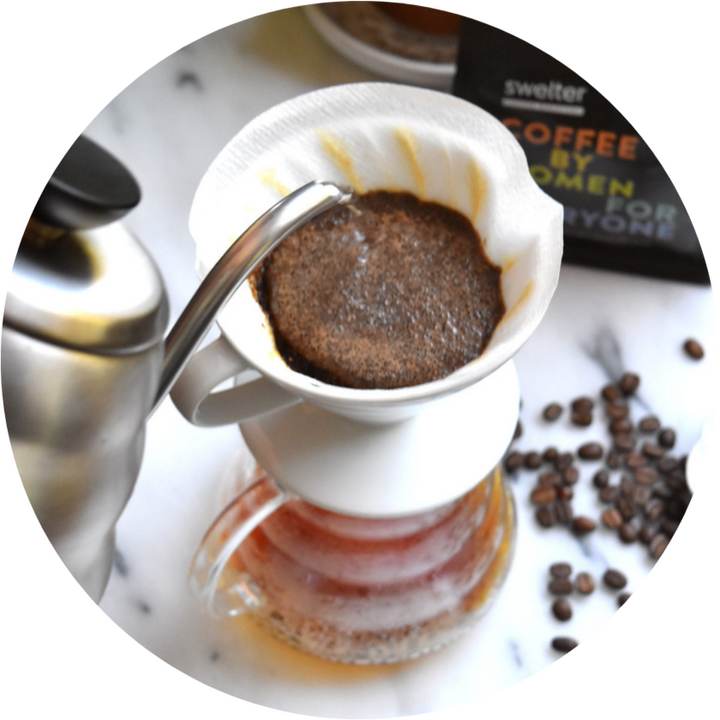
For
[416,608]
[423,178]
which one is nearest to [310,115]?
[423,178]

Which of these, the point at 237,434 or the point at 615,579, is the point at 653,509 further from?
the point at 237,434

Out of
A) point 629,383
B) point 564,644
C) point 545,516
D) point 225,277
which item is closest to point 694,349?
point 629,383

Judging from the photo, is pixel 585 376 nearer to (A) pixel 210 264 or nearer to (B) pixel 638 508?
(B) pixel 638 508

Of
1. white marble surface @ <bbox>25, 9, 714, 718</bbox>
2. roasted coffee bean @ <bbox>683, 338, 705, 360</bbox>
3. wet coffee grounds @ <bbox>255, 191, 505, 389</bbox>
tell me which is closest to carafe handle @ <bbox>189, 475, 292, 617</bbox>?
white marble surface @ <bbox>25, 9, 714, 718</bbox>

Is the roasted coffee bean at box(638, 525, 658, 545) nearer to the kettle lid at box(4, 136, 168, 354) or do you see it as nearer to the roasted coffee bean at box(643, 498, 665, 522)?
the roasted coffee bean at box(643, 498, 665, 522)

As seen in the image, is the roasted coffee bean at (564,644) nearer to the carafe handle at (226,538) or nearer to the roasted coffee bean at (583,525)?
the roasted coffee bean at (583,525)

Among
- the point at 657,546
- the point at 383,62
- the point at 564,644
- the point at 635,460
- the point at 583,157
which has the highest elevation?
the point at 383,62
